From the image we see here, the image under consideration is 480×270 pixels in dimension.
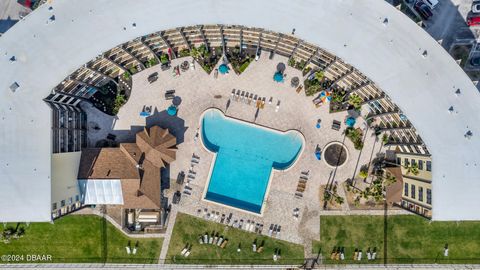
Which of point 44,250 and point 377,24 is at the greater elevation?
point 377,24

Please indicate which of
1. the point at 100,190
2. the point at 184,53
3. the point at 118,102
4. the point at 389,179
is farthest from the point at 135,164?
the point at 389,179

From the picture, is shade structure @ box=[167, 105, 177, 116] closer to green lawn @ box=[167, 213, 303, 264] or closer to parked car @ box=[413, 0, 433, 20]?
green lawn @ box=[167, 213, 303, 264]

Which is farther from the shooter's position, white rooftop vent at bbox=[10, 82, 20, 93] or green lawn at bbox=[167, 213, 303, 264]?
green lawn at bbox=[167, 213, 303, 264]

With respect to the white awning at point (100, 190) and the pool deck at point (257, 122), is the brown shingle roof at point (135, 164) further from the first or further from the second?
the pool deck at point (257, 122)

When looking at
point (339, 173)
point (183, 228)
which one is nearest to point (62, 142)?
point (183, 228)

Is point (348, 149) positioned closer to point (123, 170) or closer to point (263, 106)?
point (263, 106)

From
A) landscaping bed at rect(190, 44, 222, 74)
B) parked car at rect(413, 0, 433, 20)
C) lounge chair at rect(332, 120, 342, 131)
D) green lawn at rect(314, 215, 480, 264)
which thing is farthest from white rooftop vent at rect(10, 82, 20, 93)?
parked car at rect(413, 0, 433, 20)

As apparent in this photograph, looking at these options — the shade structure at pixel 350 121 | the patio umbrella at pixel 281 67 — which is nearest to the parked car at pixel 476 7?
the shade structure at pixel 350 121

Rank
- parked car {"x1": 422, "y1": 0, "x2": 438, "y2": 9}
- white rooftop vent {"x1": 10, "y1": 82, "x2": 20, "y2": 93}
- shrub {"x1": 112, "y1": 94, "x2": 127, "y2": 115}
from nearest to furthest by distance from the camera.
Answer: white rooftop vent {"x1": 10, "y1": 82, "x2": 20, "y2": 93}, parked car {"x1": 422, "y1": 0, "x2": 438, "y2": 9}, shrub {"x1": 112, "y1": 94, "x2": 127, "y2": 115}
